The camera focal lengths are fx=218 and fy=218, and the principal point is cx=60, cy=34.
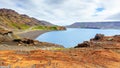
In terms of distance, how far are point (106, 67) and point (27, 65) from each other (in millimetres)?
7768

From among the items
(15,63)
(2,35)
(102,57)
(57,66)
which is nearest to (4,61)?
(15,63)

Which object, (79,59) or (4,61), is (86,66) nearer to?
(79,59)

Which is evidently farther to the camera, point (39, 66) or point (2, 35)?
point (2, 35)

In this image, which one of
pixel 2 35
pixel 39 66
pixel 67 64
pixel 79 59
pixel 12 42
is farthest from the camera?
pixel 2 35

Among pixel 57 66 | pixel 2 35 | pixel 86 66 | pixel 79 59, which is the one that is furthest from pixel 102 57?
pixel 2 35

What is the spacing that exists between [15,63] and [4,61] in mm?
1447

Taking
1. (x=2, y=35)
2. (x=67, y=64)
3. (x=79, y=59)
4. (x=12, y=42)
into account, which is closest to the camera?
(x=67, y=64)

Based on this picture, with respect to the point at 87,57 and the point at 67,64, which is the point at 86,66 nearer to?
the point at 67,64

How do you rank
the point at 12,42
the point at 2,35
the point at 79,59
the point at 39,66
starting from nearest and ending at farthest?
the point at 39,66 → the point at 79,59 → the point at 12,42 → the point at 2,35

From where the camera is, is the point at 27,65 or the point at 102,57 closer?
the point at 27,65

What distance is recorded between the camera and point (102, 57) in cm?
2559

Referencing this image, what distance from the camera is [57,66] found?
20.2 metres

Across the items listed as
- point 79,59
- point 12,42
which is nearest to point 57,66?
point 79,59

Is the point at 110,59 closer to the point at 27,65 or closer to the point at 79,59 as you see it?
the point at 79,59
